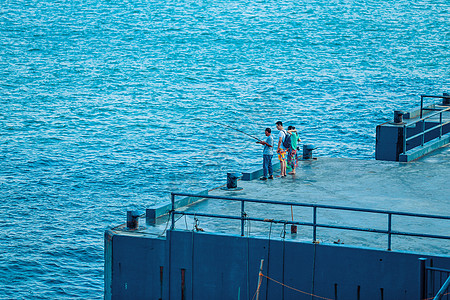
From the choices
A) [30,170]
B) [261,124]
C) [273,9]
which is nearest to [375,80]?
[261,124]

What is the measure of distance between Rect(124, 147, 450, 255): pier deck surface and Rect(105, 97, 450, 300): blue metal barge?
0.16 feet

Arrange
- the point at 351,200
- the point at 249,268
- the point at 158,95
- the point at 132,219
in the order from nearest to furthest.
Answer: the point at 249,268 < the point at 132,219 < the point at 351,200 < the point at 158,95

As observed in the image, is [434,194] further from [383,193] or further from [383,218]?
[383,218]

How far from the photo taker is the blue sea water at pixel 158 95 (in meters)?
38.5

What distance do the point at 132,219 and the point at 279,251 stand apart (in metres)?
3.73

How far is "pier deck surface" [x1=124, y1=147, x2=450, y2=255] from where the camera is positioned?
19.3 metres

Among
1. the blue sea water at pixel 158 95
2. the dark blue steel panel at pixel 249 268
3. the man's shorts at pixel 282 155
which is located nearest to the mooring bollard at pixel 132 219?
the dark blue steel panel at pixel 249 268

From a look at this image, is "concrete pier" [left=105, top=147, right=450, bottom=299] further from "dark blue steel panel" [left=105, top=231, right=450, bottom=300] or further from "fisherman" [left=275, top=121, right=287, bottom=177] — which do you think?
"fisherman" [left=275, top=121, right=287, bottom=177]

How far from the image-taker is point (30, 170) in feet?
156

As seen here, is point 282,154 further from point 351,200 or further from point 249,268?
point 249,268

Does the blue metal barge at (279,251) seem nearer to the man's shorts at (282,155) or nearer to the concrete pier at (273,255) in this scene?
the concrete pier at (273,255)

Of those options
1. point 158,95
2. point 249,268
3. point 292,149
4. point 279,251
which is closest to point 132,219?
point 249,268

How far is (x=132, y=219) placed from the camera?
20.1 m

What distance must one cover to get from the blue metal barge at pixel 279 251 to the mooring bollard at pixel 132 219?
2 cm
